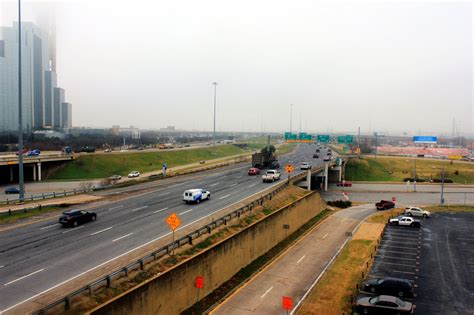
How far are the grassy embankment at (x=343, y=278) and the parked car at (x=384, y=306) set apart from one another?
3.15 feet

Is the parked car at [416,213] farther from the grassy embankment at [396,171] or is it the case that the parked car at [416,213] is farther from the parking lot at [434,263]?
the grassy embankment at [396,171]

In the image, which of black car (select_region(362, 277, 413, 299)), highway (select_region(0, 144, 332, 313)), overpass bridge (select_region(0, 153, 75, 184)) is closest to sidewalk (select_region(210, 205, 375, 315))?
black car (select_region(362, 277, 413, 299))

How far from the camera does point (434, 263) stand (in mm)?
29703

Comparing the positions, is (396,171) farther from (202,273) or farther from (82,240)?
(82,240)

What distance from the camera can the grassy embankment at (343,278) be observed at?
22078 mm

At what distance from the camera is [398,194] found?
227 feet

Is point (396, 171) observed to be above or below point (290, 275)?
above

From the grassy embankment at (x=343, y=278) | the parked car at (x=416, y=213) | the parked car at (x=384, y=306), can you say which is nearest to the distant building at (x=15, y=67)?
the parked car at (x=416, y=213)

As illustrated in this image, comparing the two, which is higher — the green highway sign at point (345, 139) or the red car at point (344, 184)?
the green highway sign at point (345, 139)

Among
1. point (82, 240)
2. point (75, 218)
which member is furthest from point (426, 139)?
point (82, 240)

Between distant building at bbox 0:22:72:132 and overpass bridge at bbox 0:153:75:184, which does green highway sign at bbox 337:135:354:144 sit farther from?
distant building at bbox 0:22:72:132

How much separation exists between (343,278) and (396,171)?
7749 cm

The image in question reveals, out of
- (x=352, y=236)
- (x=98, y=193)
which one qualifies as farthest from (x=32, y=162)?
(x=352, y=236)

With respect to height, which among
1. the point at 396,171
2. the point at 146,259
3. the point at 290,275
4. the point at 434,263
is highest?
the point at 146,259
